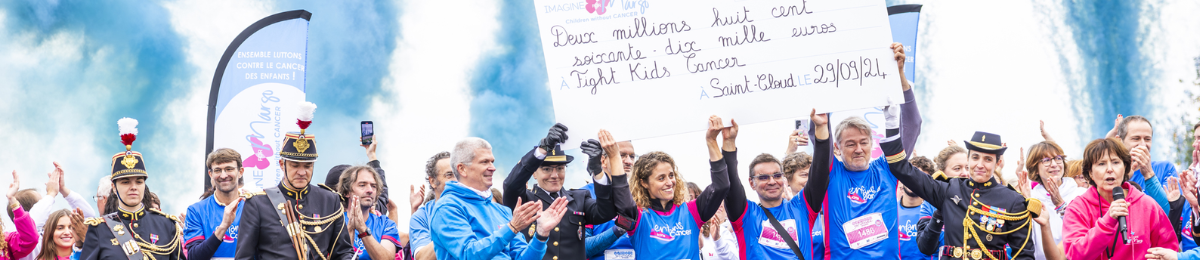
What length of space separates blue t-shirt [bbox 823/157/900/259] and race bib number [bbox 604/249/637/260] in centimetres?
135

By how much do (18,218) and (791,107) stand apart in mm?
6213

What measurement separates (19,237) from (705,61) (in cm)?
585

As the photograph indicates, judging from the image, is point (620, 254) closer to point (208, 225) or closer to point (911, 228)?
point (911, 228)

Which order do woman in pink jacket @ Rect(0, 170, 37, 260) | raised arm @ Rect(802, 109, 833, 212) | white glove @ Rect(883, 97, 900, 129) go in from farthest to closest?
woman in pink jacket @ Rect(0, 170, 37, 260) → white glove @ Rect(883, 97, 900, 129) → raised arm @ Rect(802, 109, 833, 212)

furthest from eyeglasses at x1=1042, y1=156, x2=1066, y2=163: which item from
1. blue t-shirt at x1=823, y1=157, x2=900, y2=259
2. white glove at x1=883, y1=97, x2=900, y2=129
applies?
white glove at x1=883, y1=97, x2=900, y2=129

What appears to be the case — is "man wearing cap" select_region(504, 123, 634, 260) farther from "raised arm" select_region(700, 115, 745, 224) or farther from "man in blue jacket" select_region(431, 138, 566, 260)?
"raised arm" select_region(700, 115, 745, 224)

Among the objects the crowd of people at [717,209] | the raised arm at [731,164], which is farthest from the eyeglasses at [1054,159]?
the raised arm at [731,164]

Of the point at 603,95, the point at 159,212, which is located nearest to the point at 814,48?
the point at 603,95

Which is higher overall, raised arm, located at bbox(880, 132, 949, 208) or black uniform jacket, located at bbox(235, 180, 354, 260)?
black uniform jacket, located at bbox(235, 180, 354, 260)

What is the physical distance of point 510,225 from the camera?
4.38 metres

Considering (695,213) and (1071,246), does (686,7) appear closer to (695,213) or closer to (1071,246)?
(695,213)

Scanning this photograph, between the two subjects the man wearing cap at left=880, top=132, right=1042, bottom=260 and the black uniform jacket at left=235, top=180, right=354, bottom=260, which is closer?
the black uniform jacket at left=235, top=180, right=354, bottom=260

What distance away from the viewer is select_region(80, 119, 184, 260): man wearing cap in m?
6.13

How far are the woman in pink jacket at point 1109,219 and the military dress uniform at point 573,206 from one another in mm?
2925
